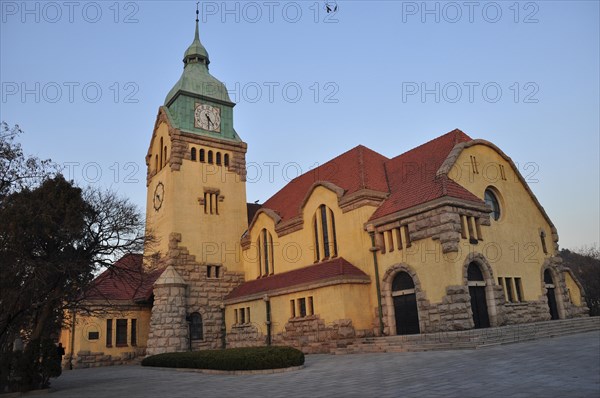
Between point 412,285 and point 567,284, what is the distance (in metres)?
12.5

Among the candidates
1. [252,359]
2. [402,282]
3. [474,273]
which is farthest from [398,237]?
[252,359]

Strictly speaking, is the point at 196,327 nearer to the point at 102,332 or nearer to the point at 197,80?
the point at 102,332

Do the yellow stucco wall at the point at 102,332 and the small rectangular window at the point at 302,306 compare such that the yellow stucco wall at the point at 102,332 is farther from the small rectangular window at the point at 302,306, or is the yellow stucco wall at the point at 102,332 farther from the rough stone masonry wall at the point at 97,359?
the small rectangular window at the point at 302,306

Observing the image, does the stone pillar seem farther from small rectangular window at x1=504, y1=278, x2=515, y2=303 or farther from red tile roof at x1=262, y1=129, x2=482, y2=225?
small rectangular window at x1=504, y1=278, x2=515, y2=303

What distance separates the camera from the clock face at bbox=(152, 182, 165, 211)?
34.0 m

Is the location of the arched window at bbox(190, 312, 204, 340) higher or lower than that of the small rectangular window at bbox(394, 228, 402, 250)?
lower

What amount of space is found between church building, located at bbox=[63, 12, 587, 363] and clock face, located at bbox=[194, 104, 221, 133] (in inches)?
4.2

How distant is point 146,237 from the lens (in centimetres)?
1866

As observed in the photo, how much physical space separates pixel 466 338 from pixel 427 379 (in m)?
7.79

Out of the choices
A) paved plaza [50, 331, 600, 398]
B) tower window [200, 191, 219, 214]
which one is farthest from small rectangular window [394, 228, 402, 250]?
tower window [200, 191, 219, 214]

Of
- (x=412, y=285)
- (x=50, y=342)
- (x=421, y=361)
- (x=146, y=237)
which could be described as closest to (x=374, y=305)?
(x=412, y=285)

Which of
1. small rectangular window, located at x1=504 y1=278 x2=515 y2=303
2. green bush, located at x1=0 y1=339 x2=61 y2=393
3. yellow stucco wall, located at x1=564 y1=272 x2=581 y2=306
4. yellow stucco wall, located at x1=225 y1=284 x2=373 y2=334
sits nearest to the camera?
green bush, located at x1=0 y1=339 x2=61 y2=393

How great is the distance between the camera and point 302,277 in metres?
26.9

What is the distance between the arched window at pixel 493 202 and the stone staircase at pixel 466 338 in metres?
5.97
